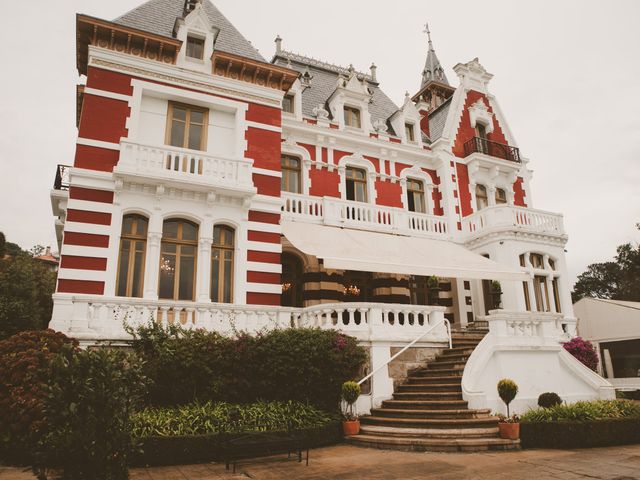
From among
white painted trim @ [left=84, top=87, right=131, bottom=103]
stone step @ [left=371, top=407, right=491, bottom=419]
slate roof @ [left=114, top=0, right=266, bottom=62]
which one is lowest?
stone step @ [left=371, top=407, right=491, bottom=419]

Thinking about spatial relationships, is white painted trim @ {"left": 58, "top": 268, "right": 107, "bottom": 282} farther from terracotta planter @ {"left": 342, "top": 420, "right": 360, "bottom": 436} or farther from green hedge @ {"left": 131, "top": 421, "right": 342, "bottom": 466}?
terracotta planter @ {"left": 342, "top": 420, "right": 360, "bottom": 436}

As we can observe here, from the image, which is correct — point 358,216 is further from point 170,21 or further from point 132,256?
point 170,21

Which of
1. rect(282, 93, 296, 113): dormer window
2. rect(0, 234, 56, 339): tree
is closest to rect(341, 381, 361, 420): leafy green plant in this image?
rect(0, 234, 56, 339): tree

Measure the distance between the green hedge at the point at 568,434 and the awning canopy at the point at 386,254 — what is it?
530cm

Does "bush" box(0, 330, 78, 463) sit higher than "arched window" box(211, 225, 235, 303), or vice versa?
"arched window" box(211, 225, 235, 303)

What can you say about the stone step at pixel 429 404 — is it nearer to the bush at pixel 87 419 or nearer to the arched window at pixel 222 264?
the arched window at pixel 222 264

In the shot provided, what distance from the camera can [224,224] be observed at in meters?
14.1

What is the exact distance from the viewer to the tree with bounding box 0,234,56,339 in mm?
16219

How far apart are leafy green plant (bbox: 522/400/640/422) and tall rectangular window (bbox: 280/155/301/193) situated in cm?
1132

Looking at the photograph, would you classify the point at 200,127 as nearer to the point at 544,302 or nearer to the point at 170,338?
the point at 170,338

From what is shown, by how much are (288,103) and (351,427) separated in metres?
13.2

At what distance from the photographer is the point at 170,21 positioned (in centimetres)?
1585

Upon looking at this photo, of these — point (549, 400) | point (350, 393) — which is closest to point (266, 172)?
point (350, 393)

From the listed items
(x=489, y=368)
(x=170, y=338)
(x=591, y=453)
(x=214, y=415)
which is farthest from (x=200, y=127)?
(x=591, y=453)
